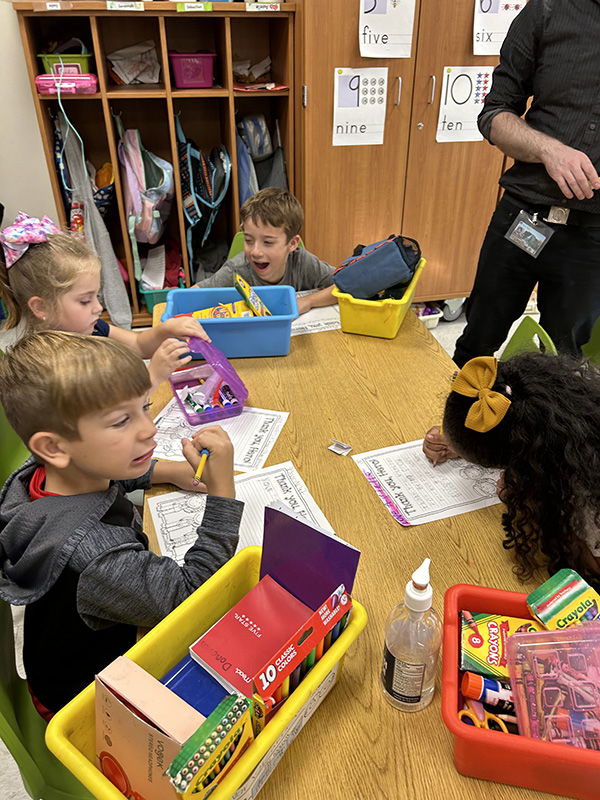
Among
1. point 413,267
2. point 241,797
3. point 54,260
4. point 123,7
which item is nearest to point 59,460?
point 241,797

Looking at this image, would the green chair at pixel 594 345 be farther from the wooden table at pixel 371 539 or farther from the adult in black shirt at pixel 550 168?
the wooden table at pixel 371 539

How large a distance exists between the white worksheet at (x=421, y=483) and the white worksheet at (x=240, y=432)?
7.9 inches

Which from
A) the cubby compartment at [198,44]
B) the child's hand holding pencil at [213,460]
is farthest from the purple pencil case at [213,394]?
the cubby compartment at [198,44]

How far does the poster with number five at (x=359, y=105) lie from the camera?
2590 mm

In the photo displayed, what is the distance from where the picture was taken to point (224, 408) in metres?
1.32

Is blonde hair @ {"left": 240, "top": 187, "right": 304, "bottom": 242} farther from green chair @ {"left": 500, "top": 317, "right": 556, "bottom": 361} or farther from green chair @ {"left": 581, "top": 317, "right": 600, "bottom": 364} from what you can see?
green chair @ {"left": 581, "top": 317, "right": 600, "bottom": 364}

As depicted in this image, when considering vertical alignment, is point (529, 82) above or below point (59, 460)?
above

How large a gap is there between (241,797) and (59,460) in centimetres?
49

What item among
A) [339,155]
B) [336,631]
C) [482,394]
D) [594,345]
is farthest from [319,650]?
[339,155]

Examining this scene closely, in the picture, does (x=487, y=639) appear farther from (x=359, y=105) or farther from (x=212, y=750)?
(x=359, y=105)

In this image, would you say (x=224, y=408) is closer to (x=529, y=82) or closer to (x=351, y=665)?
(x=351, y=665)

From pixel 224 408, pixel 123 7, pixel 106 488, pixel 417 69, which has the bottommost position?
pixel 224 408

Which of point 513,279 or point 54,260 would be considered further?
point 513,279

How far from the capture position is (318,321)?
178 centimetres
